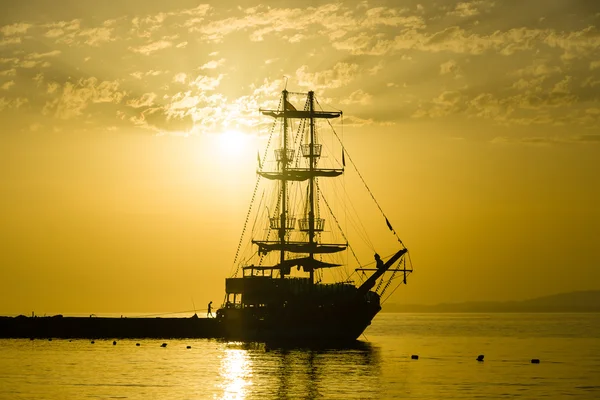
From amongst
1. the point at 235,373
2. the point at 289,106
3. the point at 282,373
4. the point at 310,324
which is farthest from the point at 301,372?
the point at 289,106

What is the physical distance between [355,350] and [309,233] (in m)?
20.1

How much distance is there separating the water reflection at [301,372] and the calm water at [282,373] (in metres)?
0.08

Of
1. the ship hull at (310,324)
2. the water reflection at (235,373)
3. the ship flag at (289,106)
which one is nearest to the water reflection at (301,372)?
the water reflection at (235,373)

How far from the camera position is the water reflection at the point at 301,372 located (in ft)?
216

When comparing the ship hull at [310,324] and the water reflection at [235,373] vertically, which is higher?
the ship hull at [310,324]

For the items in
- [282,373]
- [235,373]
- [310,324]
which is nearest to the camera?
[282,373]

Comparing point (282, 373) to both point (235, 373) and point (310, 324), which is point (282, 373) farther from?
point (310, 324)

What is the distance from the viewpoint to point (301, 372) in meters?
79.2

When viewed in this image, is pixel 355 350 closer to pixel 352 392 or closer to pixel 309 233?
pixel 309 233

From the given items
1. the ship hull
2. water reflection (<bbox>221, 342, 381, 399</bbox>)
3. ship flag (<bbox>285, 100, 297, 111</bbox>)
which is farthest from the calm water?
ship flag (<bbox>285, 100, 297, 111</bbox>)

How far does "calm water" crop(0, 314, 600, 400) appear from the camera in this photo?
65625mm

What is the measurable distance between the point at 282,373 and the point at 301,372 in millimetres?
1670

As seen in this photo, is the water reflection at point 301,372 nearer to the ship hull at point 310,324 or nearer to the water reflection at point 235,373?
the water reflection at point 235,373

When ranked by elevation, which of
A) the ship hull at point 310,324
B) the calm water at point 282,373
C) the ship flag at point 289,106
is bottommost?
the calm water at point 282,373
